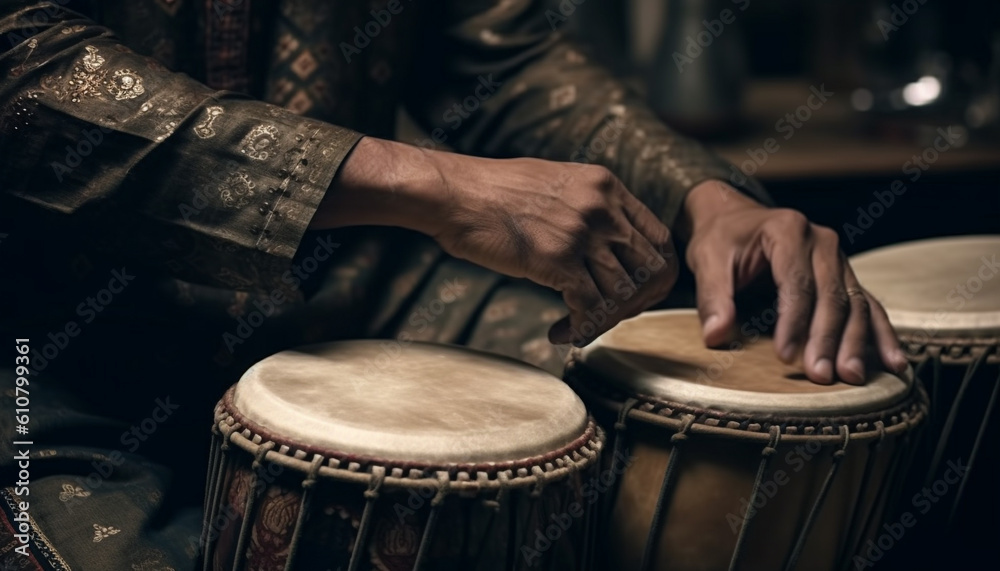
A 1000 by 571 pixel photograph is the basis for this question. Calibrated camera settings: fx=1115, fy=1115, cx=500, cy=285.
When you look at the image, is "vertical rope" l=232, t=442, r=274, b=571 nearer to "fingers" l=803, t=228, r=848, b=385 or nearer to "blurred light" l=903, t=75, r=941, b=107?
"fingers" l=803, t=228, r=848, b=385

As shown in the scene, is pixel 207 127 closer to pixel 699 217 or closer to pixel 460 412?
pixel 460 412

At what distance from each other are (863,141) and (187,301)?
7.75ft

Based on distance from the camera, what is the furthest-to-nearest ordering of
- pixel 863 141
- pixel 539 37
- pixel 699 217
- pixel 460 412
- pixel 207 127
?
1. pixel 863 141
2. pixel 539 37
3. pixel 699 217
4. pixel 207 127
5. pixel 460 412

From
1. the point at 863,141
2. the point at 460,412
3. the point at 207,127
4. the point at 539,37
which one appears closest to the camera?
the point at 460,412

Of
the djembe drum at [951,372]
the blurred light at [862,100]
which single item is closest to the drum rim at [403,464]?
the djembe drum at [951,372]

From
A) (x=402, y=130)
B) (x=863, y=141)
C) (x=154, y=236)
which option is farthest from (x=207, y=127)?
(x=863, y=141)

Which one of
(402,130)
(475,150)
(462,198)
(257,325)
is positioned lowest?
(402,130)

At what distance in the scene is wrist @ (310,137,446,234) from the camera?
4.08 feet

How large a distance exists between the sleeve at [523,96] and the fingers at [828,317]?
25 centimetres

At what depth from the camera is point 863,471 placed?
1.33 meters

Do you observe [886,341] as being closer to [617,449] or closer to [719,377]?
[719,377]

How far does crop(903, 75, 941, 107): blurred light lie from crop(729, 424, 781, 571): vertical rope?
2.56m

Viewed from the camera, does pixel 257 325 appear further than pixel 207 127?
Yes

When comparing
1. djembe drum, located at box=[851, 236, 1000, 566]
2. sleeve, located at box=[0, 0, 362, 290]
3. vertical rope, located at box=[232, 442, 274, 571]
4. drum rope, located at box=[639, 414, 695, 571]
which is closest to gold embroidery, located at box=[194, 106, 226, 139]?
sleeve, located at box=[0, 0, 362, 290]
